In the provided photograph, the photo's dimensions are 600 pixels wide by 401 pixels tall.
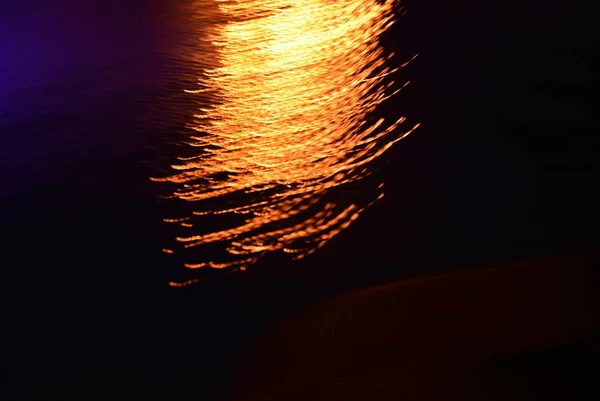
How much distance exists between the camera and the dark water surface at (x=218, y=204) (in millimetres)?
1359

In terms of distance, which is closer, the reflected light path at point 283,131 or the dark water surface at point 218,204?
the dark water surface at point 218,204

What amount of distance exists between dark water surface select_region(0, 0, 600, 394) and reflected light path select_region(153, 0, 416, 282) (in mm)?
48

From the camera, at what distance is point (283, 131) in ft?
6.45

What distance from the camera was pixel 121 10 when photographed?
3.00 metres

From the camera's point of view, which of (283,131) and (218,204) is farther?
(283,131)

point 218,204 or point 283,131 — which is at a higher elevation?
point 283,131

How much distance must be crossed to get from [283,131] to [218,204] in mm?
404

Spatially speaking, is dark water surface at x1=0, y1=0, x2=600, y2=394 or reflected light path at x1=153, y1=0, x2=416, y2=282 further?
reflected light path at x1=153, y1=0, x2=416, y2=282

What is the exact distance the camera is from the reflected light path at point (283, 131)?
157cm

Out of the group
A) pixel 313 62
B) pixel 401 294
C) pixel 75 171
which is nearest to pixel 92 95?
pixel 75 171

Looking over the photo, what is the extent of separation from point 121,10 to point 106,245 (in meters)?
1.79

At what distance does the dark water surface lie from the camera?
4.46ft

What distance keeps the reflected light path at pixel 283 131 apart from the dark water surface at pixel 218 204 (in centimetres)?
5

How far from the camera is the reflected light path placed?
157cm
